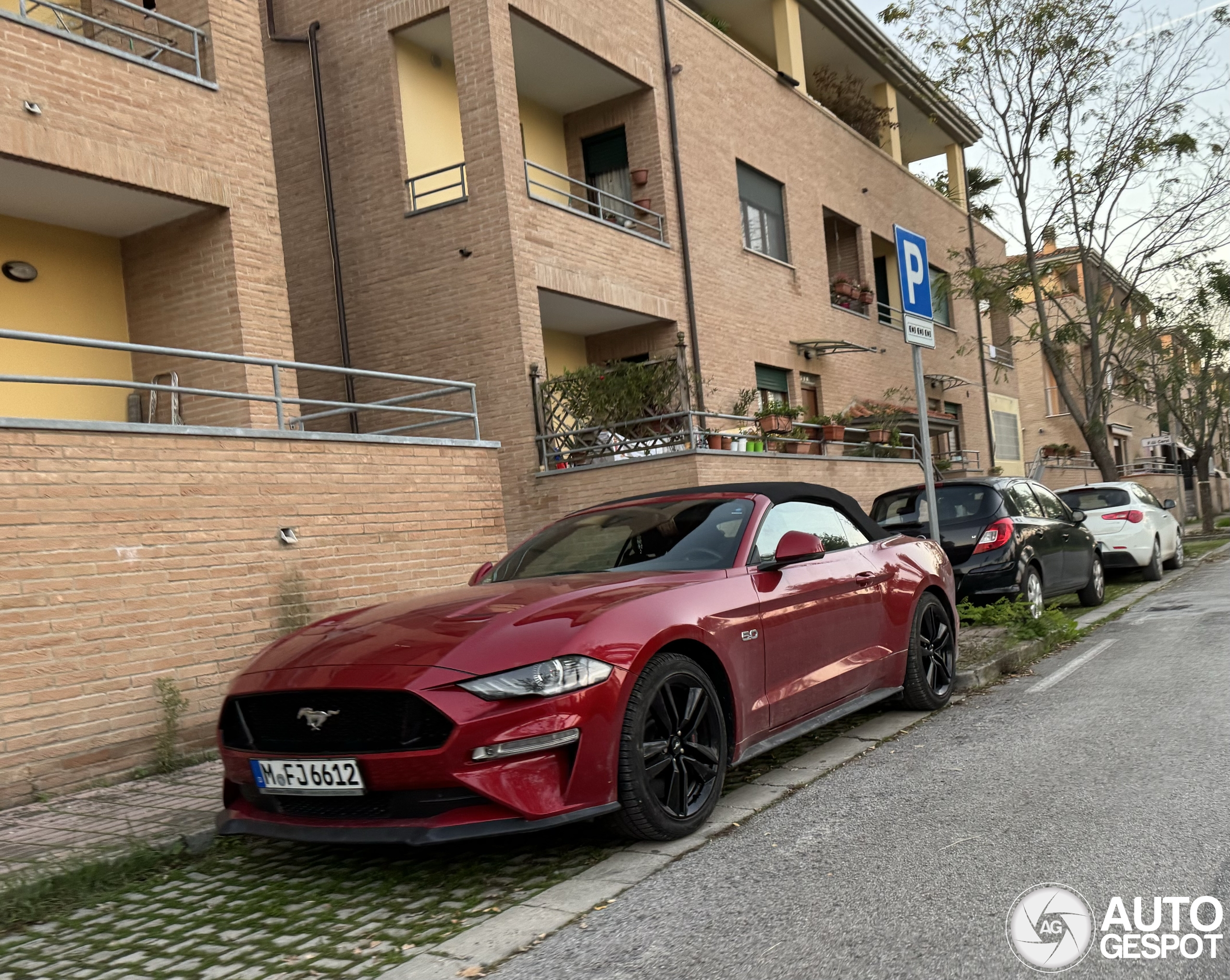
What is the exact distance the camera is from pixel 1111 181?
2106cm

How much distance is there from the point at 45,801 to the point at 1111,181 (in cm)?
2094

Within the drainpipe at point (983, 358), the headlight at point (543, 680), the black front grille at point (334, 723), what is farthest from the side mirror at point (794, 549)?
the drainpipe at point (983, 358)

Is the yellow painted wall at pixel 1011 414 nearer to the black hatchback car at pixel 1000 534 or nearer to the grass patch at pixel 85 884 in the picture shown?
the black hatchback car at pixel 1000 534

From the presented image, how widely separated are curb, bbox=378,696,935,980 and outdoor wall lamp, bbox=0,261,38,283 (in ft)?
29.8

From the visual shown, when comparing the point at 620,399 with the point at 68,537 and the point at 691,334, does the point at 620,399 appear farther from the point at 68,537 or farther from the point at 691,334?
the point at 68,537

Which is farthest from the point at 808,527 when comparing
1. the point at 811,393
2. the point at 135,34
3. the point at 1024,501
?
the point at 811,393

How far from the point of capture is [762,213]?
20.7 meters

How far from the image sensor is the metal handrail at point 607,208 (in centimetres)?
1566

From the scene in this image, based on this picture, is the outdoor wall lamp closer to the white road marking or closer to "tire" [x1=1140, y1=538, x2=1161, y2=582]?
the white road marking

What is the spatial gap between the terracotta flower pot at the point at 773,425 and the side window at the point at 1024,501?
4469mm

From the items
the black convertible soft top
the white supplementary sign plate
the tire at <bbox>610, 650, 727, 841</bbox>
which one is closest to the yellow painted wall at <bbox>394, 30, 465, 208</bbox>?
the white supplementary sign plate

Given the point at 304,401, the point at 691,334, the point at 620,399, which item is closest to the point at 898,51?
the point at 691,334

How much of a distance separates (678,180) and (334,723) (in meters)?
14.7

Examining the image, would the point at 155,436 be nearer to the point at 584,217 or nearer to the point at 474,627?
the point at 474,627
